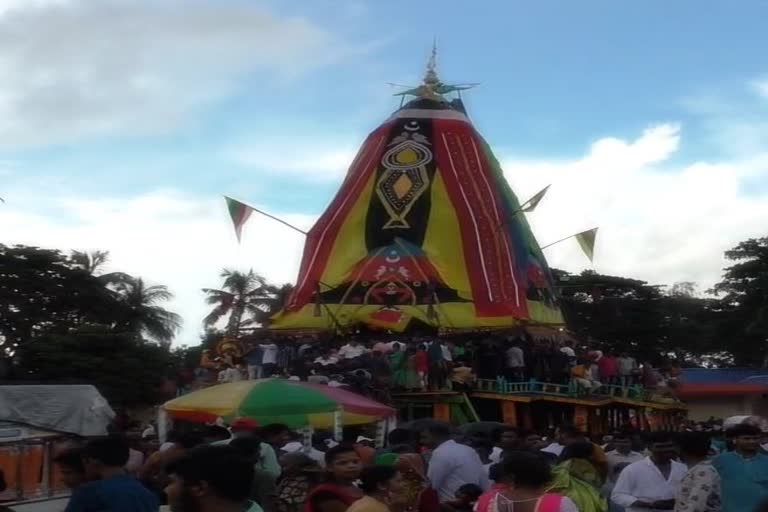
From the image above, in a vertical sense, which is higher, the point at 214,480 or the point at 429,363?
the point at 429,363

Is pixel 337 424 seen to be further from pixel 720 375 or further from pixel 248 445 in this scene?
pixel 720 375

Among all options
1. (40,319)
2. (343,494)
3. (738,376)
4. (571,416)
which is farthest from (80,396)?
(738,376)

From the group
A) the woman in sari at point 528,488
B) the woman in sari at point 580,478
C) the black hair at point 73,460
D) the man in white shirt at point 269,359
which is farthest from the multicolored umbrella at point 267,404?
the man in white shirt at point 269,359

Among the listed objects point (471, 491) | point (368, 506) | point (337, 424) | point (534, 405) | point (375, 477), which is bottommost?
point (471, 491)

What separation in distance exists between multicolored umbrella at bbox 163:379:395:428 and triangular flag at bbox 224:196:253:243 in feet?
73.4

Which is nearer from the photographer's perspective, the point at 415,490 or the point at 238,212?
the point at 415,490

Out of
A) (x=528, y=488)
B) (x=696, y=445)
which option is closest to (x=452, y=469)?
(x=696, y=445)

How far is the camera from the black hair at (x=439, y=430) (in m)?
9.49

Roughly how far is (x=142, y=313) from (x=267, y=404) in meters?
34.3

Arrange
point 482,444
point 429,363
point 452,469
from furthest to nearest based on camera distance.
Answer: point 429,363
point 482,444
point 452,469

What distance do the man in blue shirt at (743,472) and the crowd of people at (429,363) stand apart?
597 inches

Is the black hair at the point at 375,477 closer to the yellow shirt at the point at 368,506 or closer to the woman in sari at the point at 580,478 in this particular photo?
the yellow shirt at the point at 368,506

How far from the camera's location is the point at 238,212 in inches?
1352

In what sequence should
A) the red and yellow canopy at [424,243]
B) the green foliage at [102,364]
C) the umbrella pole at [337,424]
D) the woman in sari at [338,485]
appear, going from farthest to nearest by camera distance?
the green foliage at [102,364] → the red and yellow canopy at [424,243] → the umbrella pole at [337,424] → the woman in sari at [338,485]
